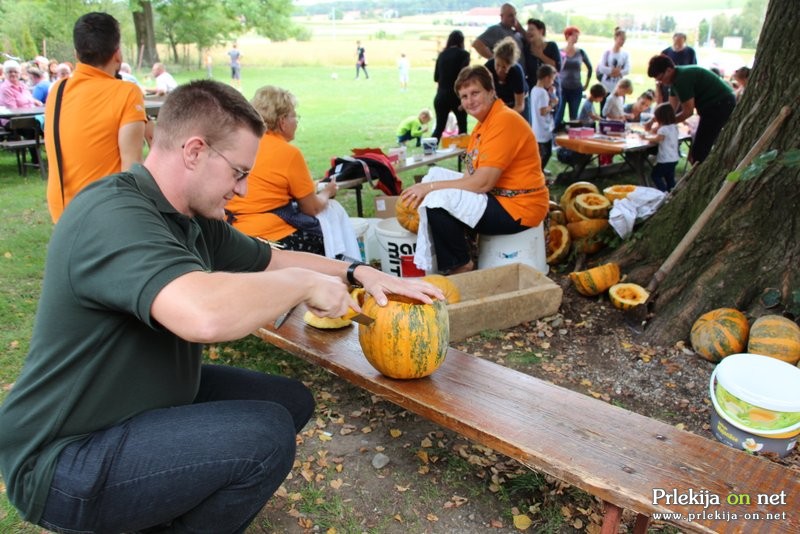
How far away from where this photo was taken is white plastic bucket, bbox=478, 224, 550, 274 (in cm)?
453

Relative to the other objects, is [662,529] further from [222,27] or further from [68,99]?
[222,27]

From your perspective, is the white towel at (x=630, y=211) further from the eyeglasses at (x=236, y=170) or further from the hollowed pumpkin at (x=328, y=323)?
the eyeglasses at (x=236, y=170)

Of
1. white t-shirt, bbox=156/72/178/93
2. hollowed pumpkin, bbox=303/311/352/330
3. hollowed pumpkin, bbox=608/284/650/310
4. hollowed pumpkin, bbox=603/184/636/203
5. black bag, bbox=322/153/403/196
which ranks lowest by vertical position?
hollowed pumpkin, bbox=608/284/650/310

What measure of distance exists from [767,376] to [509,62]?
5.46 m

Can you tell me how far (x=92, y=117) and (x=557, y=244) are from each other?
3.70 meters

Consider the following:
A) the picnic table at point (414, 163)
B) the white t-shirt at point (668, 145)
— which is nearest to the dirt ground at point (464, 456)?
the picnic table at point (414, 163)

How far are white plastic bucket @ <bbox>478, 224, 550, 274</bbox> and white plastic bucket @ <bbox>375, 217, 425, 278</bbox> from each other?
0.55 metres

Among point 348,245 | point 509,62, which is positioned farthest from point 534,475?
point 509,62

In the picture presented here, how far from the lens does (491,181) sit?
4332 mm

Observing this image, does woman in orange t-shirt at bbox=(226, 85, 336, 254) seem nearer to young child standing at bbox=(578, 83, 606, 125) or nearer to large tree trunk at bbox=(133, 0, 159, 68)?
young child standing at bbox=(578, 83, 606, 125)

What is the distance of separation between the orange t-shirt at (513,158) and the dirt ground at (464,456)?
100 centimetres

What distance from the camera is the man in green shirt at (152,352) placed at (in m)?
1.46

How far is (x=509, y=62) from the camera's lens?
7.23 meters

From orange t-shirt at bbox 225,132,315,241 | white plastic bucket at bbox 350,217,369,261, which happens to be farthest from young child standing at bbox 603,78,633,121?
orange t-shirt at bbox 225,132,315,241
